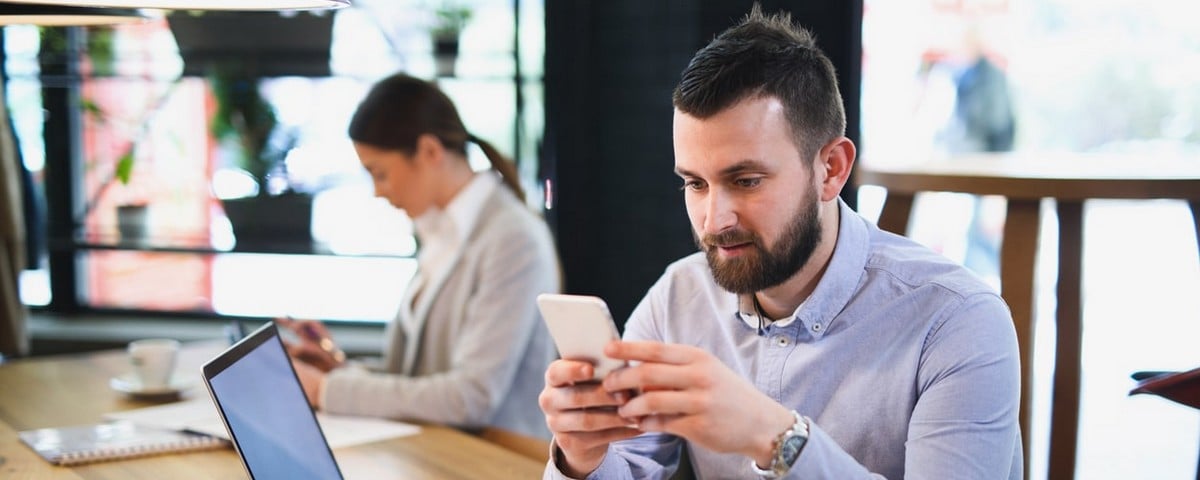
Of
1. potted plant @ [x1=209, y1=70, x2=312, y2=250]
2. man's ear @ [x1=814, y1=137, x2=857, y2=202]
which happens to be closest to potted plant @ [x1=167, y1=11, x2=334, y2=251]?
potted plant @ [x1=209, y1=70, x2=312, y2=250]

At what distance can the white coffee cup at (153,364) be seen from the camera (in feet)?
7.64

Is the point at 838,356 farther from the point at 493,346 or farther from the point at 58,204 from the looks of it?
the point at 58,204

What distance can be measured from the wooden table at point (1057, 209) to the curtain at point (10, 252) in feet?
9.95

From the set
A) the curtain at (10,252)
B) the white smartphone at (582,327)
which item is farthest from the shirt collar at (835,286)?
the curtain at (10,252)

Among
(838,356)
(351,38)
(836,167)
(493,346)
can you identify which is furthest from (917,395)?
(351,38)

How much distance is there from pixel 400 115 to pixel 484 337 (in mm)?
580

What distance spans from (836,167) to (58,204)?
3.85 meters

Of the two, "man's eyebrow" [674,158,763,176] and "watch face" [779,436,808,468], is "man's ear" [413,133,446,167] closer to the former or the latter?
"man's eyebrow" [674,158,763,176]

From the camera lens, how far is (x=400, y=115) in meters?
2.77

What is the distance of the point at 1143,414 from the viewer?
15.6ft

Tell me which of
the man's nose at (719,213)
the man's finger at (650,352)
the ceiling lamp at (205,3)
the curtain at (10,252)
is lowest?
the curtain at (10,252)

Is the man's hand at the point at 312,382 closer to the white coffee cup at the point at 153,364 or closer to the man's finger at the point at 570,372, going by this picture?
the white coffee cup at the point at 153,364

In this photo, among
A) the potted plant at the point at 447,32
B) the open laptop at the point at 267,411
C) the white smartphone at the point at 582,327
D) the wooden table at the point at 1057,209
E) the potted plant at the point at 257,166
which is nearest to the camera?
the white smartphone at the point at 582,327

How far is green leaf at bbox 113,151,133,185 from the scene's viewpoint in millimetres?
4520
